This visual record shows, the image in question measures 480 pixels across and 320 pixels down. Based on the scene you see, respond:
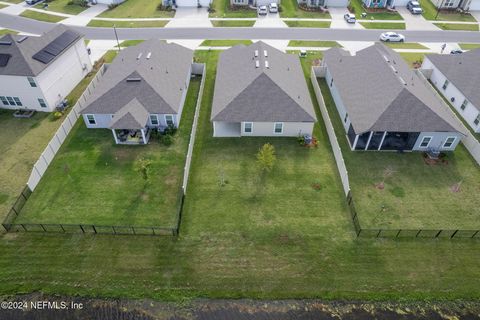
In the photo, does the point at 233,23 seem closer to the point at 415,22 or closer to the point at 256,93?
the point at 256,93

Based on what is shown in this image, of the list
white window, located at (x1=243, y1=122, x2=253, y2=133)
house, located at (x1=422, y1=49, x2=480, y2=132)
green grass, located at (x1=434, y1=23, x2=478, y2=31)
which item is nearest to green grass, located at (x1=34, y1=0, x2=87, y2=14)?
white window, located at (x1=243, y1=122, x2=253, y2=133)

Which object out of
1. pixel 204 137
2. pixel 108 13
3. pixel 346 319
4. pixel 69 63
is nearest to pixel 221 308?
pixel 346 319

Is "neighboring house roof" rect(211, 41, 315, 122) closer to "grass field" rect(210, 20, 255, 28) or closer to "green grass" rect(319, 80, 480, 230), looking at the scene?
"green grass" rect(319, 80, 480, 230)

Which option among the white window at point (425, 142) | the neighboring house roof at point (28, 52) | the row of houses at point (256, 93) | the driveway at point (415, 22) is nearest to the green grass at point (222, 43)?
the row of houses at point (256, 93)

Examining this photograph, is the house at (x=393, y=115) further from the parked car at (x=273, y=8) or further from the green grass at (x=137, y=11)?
the green grass at (x=137, y=11)

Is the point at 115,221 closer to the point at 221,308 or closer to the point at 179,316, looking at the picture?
the point at 179,316
